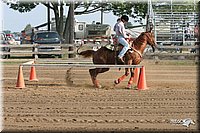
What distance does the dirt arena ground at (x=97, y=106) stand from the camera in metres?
8.51

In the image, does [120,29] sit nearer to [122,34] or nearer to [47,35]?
[122,34]

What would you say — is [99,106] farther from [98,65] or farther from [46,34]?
[46,34]

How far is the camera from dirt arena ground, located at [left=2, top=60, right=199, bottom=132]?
335 inches

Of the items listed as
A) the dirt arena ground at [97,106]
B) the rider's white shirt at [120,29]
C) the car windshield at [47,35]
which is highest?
the rider's white shirt at [120,29]

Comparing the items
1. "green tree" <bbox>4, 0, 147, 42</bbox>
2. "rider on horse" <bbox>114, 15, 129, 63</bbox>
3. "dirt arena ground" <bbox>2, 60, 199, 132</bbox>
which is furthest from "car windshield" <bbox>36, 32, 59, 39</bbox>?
"rider on horse" <bbox>114, 15, 129, 63</bbox>

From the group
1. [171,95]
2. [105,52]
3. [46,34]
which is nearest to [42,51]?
[46,34]

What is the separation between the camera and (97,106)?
34.6 feet

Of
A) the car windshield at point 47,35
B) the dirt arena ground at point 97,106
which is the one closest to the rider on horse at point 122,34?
the dirt arena ground at point 97,106

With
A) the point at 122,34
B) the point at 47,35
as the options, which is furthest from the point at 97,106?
the point at 47,35

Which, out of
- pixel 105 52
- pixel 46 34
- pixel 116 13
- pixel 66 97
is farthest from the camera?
pixel 116 13

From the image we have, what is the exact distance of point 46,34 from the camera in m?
32.6

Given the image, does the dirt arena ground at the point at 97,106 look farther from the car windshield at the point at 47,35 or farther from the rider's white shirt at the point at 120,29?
the car windshield at the point at 47,35

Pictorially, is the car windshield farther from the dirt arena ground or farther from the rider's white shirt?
the rider's white shirt

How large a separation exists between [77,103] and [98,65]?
3.38 metres
